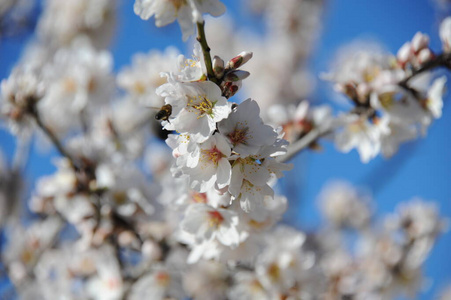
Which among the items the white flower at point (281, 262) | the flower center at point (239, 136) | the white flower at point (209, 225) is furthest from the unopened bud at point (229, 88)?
the white flower at point (281, 262)

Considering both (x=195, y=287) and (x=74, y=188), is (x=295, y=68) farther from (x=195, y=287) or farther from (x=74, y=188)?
(x=74, y=188)

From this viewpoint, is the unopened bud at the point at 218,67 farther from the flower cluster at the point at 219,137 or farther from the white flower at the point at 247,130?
the white flower at the point at 247,130

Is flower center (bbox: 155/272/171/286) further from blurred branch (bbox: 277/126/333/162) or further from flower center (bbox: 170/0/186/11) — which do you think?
flower center (bbox: 170/0/186/11)

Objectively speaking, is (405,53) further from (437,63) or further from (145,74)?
(145,74)

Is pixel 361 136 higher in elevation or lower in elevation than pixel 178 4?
higher

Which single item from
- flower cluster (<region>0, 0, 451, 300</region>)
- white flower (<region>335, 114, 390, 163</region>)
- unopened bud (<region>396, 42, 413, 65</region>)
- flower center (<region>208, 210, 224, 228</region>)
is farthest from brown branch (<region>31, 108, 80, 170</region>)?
unopened bud (<region>396, 42, 413, 65</region>)

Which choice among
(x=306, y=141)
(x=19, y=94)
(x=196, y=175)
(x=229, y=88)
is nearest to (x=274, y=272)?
(x=306, y=141)
